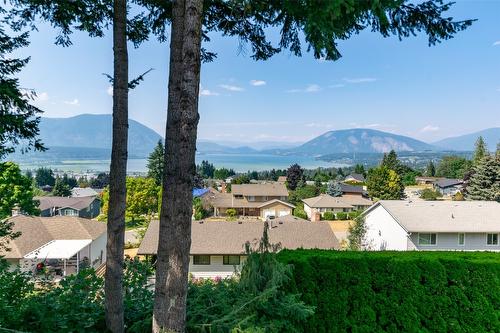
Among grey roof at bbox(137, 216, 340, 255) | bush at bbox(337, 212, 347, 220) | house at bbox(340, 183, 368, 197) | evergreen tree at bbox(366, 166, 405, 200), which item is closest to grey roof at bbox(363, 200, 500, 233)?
grey roof at bbox(137, 216, 340, 255)

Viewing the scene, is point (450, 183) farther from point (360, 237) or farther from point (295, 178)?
point (360, 237)

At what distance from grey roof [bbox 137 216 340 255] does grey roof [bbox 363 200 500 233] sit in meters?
4.75

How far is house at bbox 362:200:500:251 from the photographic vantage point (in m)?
18.5

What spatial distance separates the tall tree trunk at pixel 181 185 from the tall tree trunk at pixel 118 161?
102 centimetres

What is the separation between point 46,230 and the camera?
2017 centimetres

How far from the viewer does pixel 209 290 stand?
4250 mm

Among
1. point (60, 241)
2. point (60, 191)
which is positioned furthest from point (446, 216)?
point (60, 191)

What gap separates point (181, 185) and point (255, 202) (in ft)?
126

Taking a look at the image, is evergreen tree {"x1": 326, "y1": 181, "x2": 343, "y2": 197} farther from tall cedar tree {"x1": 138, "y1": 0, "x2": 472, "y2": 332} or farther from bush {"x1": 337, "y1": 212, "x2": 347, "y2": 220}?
tall cedar tree {"x1": 138, "y1": 0, "x2": 472, "y2": 332}

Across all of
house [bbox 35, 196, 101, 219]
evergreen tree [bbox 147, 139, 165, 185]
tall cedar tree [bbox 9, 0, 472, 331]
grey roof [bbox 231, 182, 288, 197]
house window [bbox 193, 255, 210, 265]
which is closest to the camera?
tall cedar tree [bbox 9, 0, 472, 331]

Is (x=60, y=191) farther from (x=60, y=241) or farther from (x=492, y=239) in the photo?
(x=492, y=239)

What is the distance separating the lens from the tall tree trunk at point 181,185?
340cm

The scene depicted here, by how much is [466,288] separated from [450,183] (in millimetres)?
63987

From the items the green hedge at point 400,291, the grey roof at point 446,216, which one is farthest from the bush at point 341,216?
the green hedge at point 400,291
